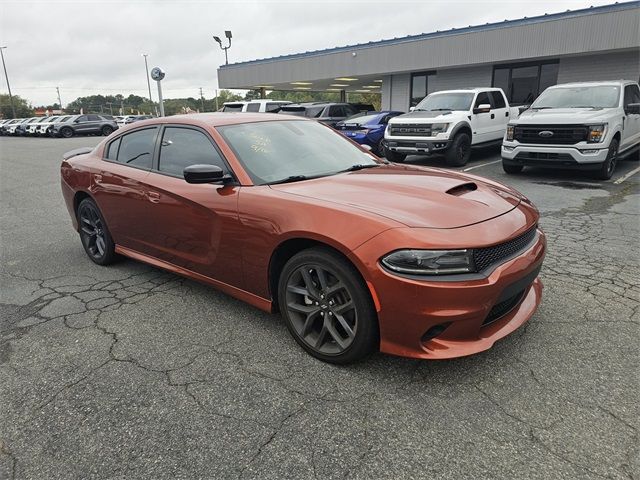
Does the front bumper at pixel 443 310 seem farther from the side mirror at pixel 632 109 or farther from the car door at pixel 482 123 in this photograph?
the car door at pixel 482 123

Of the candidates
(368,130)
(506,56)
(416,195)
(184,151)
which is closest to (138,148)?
(184,151)

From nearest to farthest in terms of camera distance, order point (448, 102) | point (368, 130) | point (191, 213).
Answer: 1. point (191, 213)
2. point (448, 102)
3. point (368, 130)

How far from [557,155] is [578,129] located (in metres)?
0.57

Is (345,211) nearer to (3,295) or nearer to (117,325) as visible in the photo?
(117,325)

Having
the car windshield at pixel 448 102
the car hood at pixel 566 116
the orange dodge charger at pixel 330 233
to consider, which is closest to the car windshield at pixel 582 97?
the car hood at pixel 566 116

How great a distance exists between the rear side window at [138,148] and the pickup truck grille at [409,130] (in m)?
7.86

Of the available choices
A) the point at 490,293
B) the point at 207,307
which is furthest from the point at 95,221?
the point at 490,293

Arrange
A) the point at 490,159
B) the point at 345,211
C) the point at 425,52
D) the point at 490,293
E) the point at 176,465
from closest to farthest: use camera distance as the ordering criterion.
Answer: the point at 176,465 < the point at 490,293 < the point at 345,211 < the point at 490,159 < the point at 425,52

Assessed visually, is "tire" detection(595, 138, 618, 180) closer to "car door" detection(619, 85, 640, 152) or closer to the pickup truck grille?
"car door" detection(619, 85, 640, 152)

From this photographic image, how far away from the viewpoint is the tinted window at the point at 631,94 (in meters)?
9.43

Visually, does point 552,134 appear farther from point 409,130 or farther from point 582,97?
point 409,130

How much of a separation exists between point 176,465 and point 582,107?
1007 centimetres

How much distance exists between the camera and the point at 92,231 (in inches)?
186

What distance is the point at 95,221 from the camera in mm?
4633
